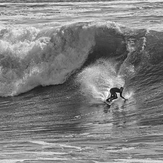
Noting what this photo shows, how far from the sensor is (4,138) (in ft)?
46.0

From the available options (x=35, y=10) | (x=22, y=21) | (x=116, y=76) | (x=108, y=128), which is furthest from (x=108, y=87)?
(x=35, y=10)

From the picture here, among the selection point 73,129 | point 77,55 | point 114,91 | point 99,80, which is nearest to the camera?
point 73,129

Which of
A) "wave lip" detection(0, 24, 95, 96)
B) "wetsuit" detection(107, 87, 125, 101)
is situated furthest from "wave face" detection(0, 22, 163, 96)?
"wetsuit" detection(107, 87, 125, 101)

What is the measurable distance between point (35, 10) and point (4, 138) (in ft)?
64.9

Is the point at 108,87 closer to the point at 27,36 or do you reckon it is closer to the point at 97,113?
the point at 97,113

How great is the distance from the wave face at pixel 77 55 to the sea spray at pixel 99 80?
3cm

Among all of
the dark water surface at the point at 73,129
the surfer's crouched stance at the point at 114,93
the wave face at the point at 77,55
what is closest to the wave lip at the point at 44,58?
the wave face at the point at 77,55

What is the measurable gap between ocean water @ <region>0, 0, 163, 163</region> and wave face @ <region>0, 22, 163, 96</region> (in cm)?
3

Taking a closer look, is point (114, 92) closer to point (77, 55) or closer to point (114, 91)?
point (114, 91)

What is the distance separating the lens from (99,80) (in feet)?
59.8

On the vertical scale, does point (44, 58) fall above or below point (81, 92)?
above

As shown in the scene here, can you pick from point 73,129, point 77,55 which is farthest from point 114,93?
point 77,55

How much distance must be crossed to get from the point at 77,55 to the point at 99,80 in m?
2.14

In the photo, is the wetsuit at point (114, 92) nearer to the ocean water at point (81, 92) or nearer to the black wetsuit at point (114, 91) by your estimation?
the black wetsuit at point (114, 91)
